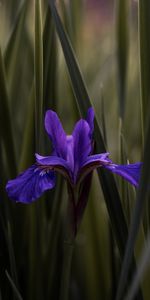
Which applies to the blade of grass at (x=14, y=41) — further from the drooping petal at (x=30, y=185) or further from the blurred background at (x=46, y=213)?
the drooping petal at (x=30, y=185)

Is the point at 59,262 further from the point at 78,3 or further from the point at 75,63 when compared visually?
the point at 78,3

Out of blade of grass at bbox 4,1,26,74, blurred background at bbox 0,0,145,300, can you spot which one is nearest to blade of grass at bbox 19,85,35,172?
blurred background at bbox 0,0,145,300

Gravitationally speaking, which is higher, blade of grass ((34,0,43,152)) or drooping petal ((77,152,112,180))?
blade of grass ((34,0,43,152))

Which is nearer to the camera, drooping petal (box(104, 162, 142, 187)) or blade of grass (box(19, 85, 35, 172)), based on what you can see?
drooping petal (box(104, 162, 142, 187))

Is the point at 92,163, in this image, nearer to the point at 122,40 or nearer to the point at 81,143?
the point at 81,143

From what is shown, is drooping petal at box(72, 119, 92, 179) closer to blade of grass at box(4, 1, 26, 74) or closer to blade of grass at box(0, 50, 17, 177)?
blade of grass at box(0, 50, 17, 177)

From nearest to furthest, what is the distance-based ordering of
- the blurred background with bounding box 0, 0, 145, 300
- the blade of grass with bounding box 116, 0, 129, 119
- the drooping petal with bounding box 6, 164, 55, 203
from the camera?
the drooping petal with bounding box 6, 164, 55, 203 → the blurred background with bounding box 0, 0, 145, 300 → the blade of grass with bounding box 116, 0, 129, 119

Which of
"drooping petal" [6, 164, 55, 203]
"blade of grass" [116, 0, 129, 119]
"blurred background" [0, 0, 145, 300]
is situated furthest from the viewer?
"blade of grass" [116, 0, 129, 119]
